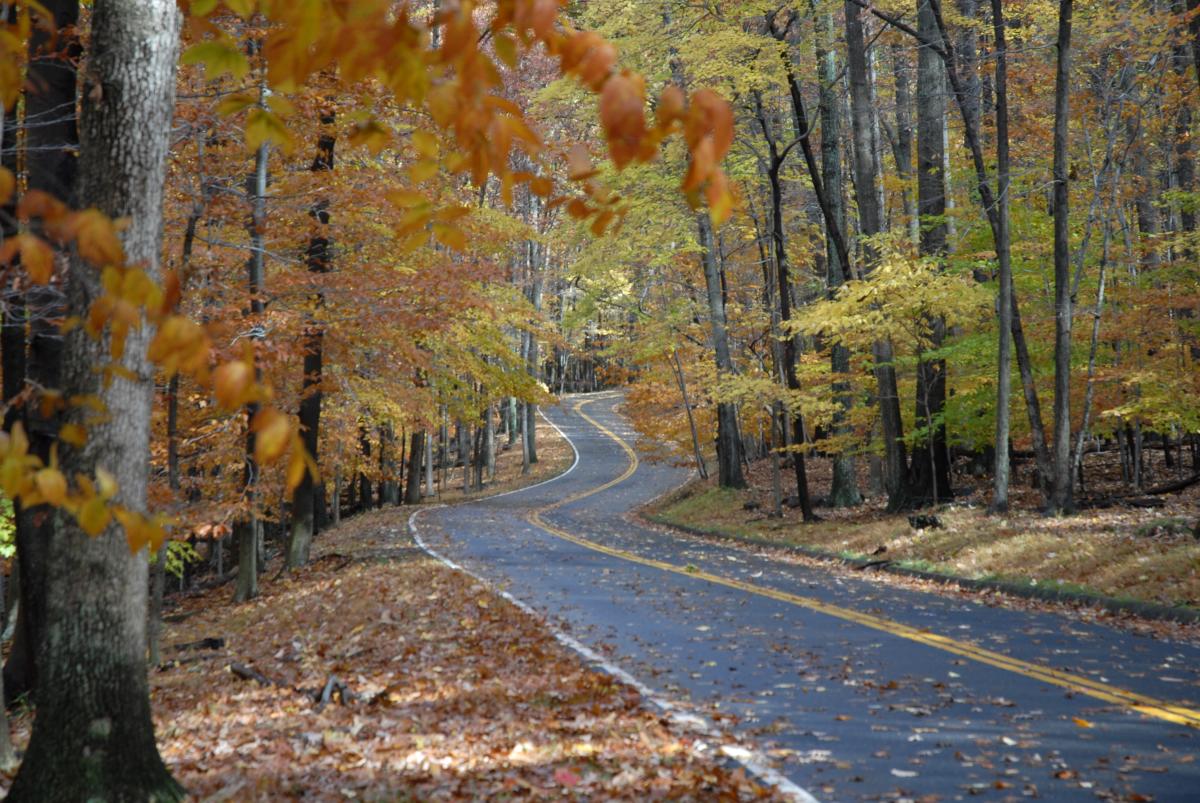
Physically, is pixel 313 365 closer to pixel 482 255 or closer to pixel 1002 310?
pixel 482 255

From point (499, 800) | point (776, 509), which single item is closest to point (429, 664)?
point (499, 800)

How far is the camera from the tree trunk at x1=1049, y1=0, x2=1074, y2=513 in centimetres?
1700

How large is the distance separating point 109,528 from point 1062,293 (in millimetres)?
15966

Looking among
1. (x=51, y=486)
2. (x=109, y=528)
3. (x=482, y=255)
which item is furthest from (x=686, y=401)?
(x=51, y=486)

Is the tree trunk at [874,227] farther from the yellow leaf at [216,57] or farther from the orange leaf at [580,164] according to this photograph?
the yellow leaf at [216,57]

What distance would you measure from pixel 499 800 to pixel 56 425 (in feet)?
17.2

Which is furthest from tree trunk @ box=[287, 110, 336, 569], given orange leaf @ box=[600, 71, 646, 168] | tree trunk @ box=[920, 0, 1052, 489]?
orange leaf @ box=[600, 71, 646, 168]

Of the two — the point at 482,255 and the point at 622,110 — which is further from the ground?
the point at 482,255

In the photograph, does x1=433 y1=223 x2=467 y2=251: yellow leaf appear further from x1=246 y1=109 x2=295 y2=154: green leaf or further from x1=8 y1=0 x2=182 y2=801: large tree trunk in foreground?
x1=8 y1=0 x2=182 y2=801: large tree trunk in foreground

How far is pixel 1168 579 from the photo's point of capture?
12.1 m

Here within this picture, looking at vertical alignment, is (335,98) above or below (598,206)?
above

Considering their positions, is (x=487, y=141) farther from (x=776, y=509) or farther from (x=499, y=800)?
(x=776, y=509)

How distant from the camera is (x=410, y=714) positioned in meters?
7.70

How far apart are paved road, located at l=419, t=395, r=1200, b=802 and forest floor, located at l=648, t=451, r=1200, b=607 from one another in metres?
1.61
